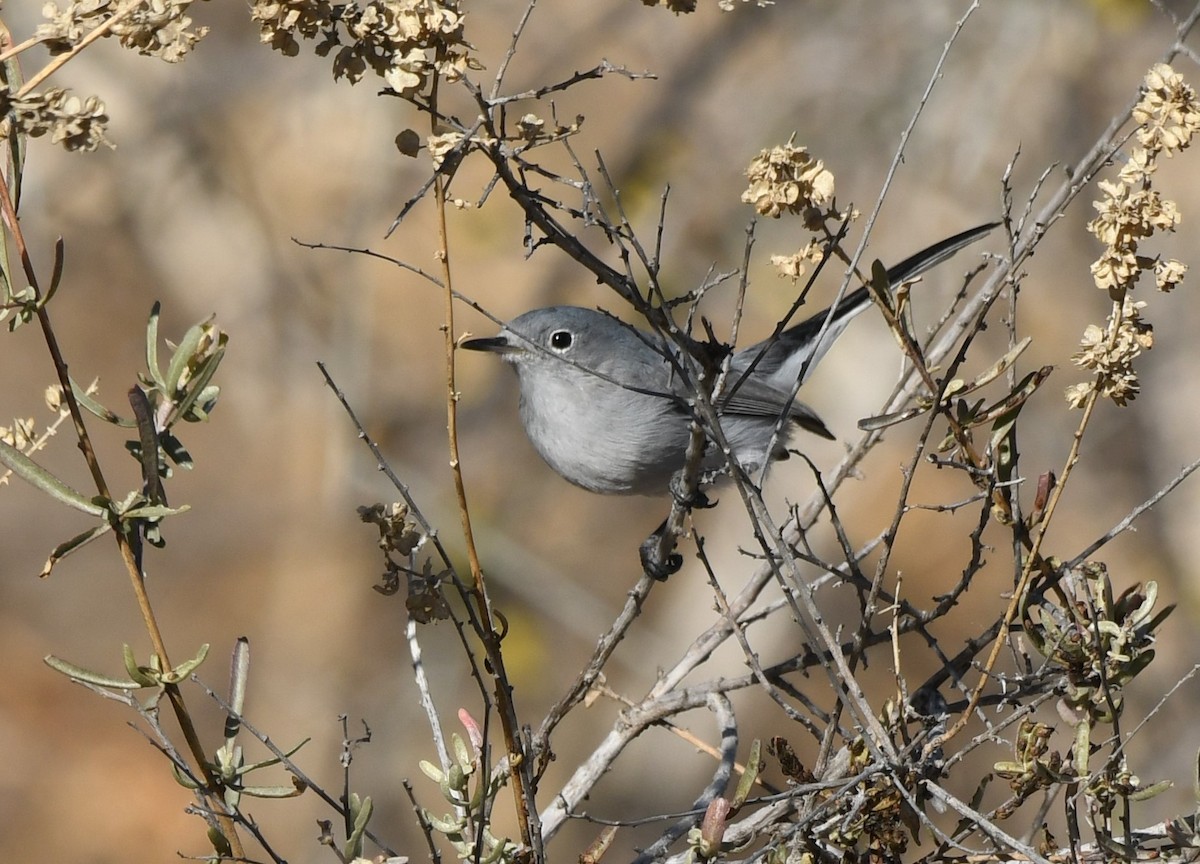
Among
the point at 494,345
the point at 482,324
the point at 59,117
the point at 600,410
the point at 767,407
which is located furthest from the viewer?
the point at 482,324

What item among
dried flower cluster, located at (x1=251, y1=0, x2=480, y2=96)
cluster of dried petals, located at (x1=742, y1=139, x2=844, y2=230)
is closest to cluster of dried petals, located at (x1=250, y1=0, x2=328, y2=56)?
dried flower cluster, located at (x1=251, y1=0, x2=480, y2=96)

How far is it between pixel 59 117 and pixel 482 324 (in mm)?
5465

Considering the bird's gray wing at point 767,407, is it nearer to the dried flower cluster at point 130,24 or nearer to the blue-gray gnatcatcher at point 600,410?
the blue-gray gnatcatcher at point 600,410

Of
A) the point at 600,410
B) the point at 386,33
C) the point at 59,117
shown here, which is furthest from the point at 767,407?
the point at 59,117

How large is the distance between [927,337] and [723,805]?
786mm

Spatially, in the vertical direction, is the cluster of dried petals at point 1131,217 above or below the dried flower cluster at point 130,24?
below

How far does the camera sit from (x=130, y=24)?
125 centimetres

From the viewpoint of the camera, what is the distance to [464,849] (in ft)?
4.60

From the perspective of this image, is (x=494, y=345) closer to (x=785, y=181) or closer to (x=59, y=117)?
(x=785, y=181)

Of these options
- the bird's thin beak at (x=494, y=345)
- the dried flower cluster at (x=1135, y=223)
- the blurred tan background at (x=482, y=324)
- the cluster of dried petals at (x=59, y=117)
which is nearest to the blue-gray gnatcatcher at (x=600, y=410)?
the bird's thin beak at (x=494, y=345)

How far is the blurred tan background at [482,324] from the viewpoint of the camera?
21.7 ft

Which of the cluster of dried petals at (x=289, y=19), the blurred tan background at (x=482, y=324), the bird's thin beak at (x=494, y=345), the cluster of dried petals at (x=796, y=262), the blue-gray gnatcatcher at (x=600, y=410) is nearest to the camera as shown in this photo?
the cluster of dried petals at (x=289, y=19)

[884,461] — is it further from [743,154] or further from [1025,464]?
[743,154]

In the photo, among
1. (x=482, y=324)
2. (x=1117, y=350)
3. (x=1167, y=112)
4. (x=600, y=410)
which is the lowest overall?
(x=1117, y=350)
